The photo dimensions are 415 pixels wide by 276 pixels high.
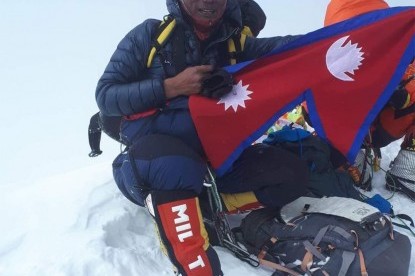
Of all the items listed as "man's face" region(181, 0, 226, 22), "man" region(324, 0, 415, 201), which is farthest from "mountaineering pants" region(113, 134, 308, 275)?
"man" region(324, 0, 415, 201)

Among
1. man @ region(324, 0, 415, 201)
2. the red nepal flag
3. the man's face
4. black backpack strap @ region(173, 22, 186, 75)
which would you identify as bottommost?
man @ region(324, 0, 415, 201)

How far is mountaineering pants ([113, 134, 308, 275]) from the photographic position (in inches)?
79.2

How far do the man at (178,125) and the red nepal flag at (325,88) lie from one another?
0.13 meters

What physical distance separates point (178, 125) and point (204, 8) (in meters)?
0.68

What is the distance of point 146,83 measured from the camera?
2.29 meters

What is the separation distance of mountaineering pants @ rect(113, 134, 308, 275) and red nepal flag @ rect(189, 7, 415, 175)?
0.15 meters

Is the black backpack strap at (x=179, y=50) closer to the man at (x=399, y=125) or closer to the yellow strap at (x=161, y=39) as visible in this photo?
the yellow strap at (x=161, y=39)

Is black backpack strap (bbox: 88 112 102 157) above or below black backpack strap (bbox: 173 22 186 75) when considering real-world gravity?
below

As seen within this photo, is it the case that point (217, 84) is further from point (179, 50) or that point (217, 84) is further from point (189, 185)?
point (189, 185)

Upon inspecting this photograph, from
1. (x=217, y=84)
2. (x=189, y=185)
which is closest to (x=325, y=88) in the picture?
(x=217, y=84)

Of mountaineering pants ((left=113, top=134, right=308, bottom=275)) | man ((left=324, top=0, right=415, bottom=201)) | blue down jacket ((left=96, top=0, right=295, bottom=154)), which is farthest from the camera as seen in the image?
man ((left=324, top=0, right=415, bottom=201))

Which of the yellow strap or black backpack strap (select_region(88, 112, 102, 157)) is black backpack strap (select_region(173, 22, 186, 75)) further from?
black backpack strap (select_region(88, 112, 102, 157))

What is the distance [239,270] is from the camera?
2219mm

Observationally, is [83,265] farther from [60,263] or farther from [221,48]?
[221,48]
